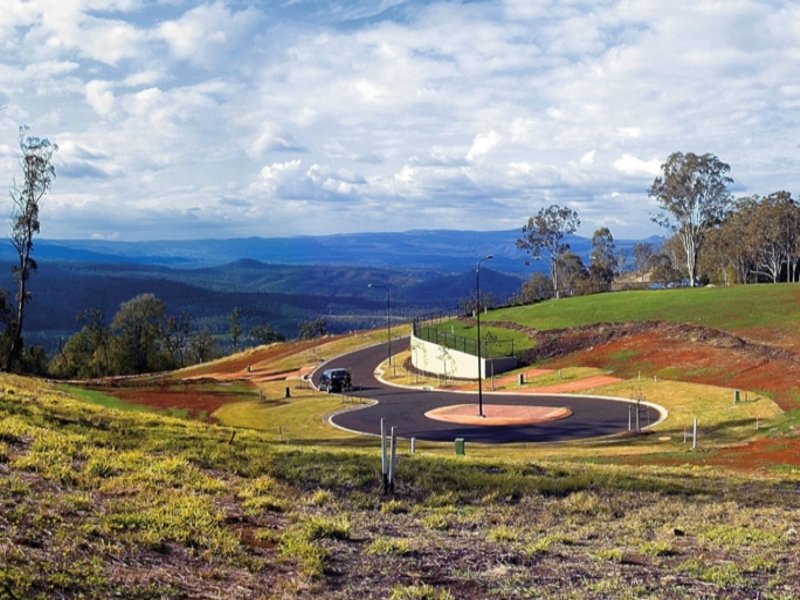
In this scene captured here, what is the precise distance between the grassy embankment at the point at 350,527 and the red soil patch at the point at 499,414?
26.9 meters

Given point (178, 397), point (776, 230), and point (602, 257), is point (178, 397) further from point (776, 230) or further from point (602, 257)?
point (602, 257)

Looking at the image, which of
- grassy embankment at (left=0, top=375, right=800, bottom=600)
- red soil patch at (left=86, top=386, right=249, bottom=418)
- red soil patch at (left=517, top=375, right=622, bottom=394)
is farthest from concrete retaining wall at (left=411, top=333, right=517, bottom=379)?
grassy embankment at (left=0, top=375, right=800, bottom=600)

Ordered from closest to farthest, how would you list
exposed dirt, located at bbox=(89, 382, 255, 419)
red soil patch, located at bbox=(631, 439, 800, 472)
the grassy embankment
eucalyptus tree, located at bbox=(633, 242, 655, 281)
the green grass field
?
1. the grassy embankment
2. red soil patch, located at bbox=(631, 439, 800, 472)
3. exposed dirt, located at bbox=(89, 382, 255, 419)
4. the green grass field
5. eucalyptus tree, located at bbox=(633, 242, 655, 281)

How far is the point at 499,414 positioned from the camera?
4822cm

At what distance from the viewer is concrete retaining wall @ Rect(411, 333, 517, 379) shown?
69188mm

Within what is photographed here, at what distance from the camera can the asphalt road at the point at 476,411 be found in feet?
133

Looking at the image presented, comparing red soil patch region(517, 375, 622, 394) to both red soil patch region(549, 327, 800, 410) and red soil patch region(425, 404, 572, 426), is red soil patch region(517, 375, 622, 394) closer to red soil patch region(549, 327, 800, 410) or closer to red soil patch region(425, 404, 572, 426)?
red soil patch region(549, 327, 800, 410)

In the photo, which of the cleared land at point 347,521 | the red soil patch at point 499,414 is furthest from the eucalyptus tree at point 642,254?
the cleared land at point 347,521

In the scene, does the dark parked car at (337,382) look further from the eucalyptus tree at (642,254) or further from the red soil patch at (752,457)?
the eucalyptus tree at (642,254)

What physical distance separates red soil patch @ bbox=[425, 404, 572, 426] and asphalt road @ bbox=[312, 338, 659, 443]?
32.4 inches

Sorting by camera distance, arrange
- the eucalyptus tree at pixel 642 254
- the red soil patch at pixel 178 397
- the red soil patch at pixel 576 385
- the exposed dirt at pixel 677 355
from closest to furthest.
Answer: the exposed dirt at pixel 677 355, the red soil patch at pixel 178 397, the red soil patch at pixel 576 385, the eucalyptus tree at pixel 642 254

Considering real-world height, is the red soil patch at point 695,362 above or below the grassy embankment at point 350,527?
below

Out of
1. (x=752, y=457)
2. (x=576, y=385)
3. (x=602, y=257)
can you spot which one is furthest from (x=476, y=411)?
(x=602, y=257)

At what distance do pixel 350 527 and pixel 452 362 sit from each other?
61.8 meters
